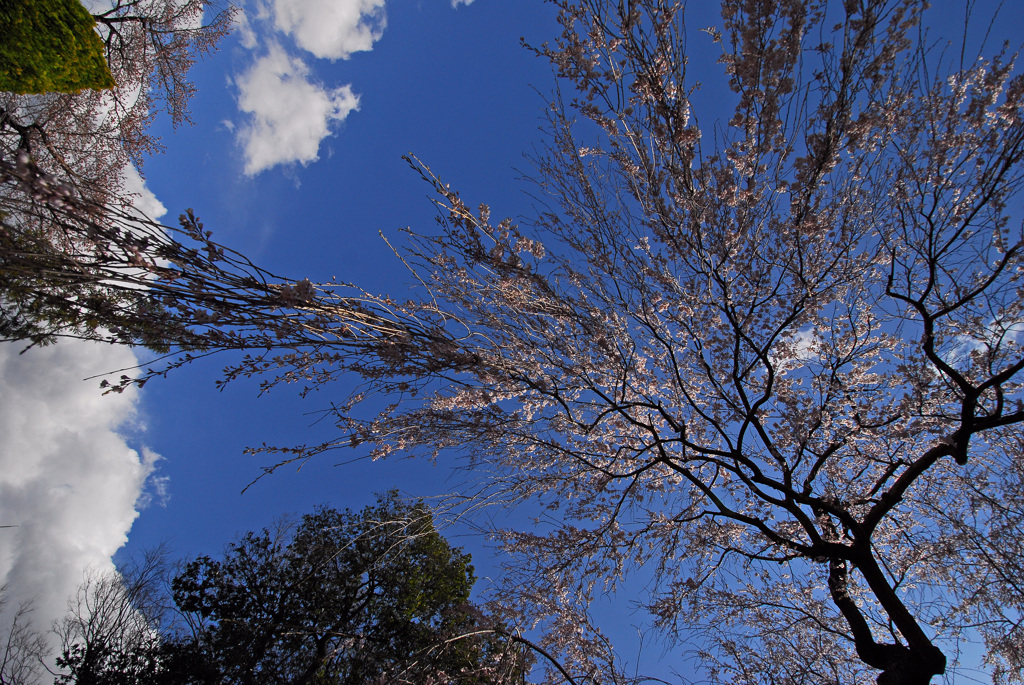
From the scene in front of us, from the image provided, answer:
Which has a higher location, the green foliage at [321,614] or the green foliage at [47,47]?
the green foliage at [47,47]

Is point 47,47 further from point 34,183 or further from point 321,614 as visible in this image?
point 321,614

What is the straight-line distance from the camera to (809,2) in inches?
101

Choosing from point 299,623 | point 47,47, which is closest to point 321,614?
point 299,623

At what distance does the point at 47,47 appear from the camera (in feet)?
17.9

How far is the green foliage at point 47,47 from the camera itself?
5156 millimetres

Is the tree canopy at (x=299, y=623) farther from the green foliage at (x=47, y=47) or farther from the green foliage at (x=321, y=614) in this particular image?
the green foliage at (x=47, y=47)

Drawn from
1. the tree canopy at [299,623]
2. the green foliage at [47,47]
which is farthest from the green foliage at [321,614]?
the green foliage at [47,47]

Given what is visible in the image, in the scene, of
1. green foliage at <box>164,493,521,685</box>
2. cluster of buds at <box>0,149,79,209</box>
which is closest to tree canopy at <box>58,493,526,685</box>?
green foliage at <box>164,493,521,685</box>

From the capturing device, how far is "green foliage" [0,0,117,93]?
516cm

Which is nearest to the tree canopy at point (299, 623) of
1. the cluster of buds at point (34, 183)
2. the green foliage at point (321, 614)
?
the green foliage at point (321, 614)

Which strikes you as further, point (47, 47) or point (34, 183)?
point (47, 47)

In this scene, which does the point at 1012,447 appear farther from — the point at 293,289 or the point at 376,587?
the point at 376,587

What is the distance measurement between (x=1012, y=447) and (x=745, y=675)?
3961 millimetres

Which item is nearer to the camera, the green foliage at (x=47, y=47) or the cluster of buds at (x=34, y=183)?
the cluster of buds at (x=34, y=183)
